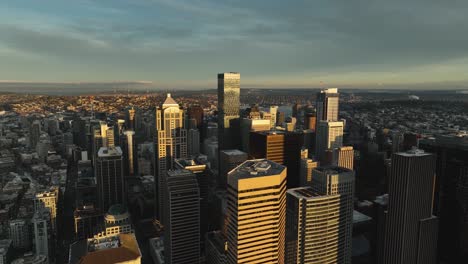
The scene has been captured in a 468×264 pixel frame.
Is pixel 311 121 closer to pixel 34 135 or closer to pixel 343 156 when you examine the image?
pixel 343 156

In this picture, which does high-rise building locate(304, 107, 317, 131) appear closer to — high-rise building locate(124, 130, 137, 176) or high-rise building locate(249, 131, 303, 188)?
high-rise building locate(249, 131, 303, 188)

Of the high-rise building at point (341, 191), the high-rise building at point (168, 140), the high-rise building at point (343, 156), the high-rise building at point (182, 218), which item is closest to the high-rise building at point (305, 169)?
the high-rise building at point (343, 156)

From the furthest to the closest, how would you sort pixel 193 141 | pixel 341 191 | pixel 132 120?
pixel 132 120 → pixel 193 141 → pixel 341 191

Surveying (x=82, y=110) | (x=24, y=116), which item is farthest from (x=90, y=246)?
(x=82, y=110)

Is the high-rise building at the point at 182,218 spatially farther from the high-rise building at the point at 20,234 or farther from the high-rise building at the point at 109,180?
the high-rise building at the point at 109,180

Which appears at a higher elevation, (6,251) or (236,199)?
(236,199)

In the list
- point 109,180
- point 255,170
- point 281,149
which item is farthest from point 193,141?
point 255,170

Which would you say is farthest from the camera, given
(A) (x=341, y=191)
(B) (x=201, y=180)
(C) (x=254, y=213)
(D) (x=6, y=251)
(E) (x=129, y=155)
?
(E) (x=129, y=155)
